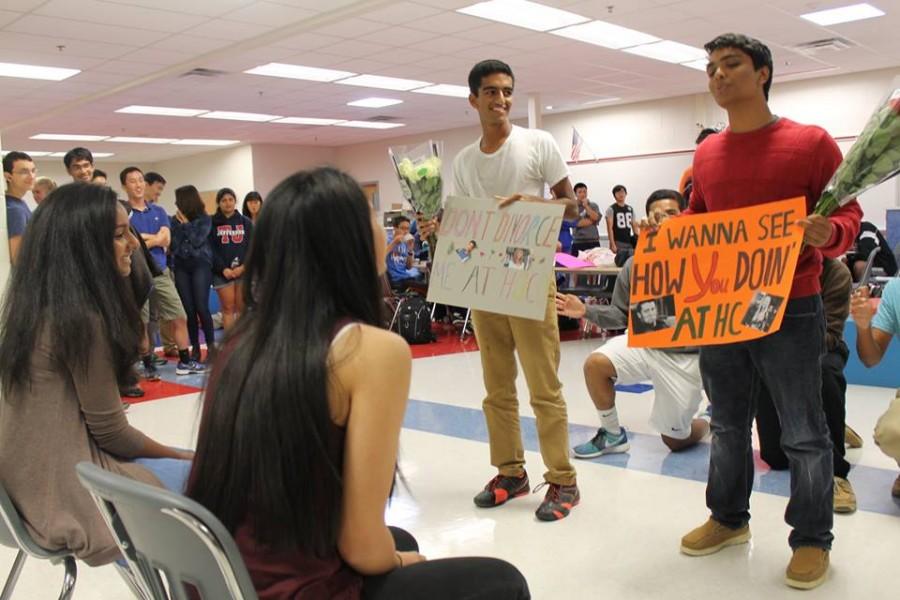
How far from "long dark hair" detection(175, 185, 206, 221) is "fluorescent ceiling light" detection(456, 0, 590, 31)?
9.68 ft

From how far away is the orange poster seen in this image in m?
2.12

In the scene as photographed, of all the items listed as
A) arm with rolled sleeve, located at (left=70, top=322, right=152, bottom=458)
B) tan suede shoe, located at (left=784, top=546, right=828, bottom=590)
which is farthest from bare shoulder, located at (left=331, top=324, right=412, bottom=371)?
tan suede shoe, located at (left=784, top=546, right=828, bottom=590)

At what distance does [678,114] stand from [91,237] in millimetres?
12589

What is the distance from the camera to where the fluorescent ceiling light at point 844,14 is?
7.82 m

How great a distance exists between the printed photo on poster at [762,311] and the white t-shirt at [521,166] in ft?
3.17

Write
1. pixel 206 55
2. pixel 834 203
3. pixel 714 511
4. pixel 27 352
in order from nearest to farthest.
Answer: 1. pixel 27 352
2. pixel 834 203
3. pixel 714 511
4. pixel 206 55

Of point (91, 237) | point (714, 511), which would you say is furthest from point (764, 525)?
point (91, 237)

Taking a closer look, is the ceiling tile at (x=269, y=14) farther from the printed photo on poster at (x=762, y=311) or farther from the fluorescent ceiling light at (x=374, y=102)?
the printed photo on poster at (x=762, y=311)

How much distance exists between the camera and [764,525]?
107 inches

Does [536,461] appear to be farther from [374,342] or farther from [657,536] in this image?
[374,342]

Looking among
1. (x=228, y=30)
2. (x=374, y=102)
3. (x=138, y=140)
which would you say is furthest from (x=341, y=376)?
(x=138, y=140)

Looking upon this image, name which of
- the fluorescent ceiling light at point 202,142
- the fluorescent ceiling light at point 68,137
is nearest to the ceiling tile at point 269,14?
the fluorescent ceiling light at point 68,137

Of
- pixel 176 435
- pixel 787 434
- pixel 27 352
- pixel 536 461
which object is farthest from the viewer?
pixel 176 435

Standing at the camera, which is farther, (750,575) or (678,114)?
(678,114)
